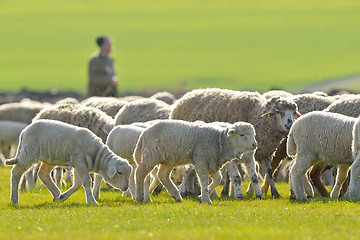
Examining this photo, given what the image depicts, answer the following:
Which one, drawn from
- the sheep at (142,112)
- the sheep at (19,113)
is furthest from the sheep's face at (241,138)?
the sheep at (19,113)

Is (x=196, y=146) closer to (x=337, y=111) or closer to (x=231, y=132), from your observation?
(x=231, y=132)

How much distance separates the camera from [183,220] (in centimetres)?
998

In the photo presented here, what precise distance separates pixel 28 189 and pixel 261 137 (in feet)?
15.8

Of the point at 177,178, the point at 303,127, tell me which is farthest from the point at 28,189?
the point at 303,127

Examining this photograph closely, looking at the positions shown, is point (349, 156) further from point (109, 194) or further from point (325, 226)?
point (109, 194)

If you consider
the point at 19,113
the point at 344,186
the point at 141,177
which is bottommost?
the point at 19,113

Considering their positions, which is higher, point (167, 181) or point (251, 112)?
point (251, 112)

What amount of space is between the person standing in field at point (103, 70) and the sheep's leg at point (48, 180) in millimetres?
13570

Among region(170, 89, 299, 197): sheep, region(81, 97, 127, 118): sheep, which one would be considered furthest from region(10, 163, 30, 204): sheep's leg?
region(81, 97, 127, 118): sheep

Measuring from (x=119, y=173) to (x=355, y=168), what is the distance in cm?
371

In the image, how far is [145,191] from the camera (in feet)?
43.5

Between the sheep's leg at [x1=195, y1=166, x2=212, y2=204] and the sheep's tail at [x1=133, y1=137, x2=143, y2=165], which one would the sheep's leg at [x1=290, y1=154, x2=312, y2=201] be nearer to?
the sheep's leg at [x1=195, y1=166, x2=212, y2=204]

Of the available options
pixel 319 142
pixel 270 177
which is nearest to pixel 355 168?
pixel 319 142

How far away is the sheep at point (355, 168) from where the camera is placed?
11992mm
